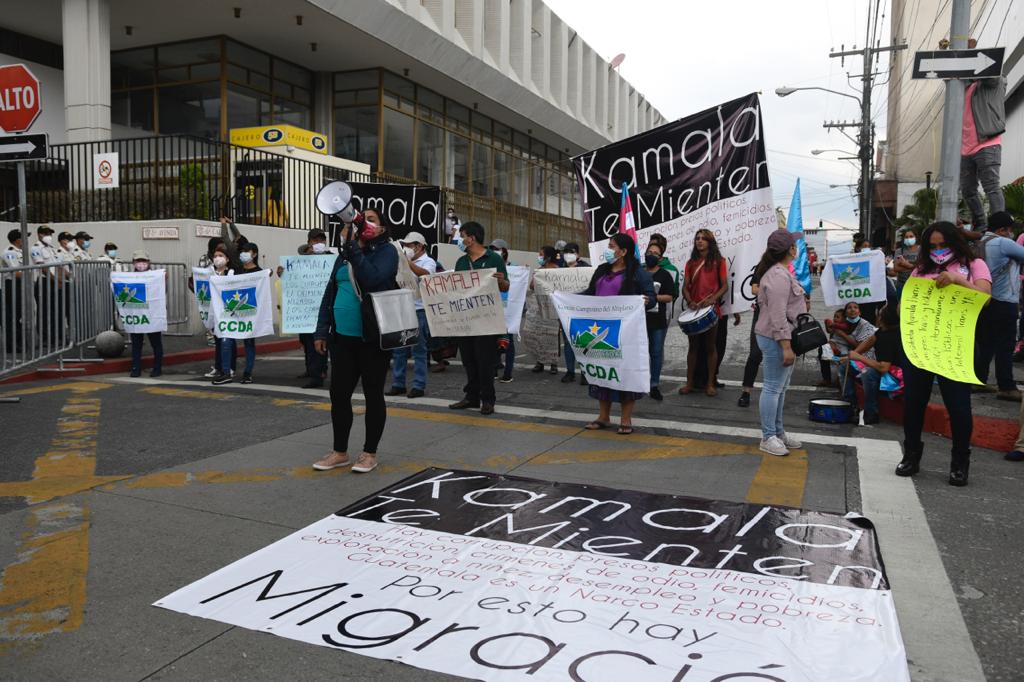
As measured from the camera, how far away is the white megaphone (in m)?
5.50

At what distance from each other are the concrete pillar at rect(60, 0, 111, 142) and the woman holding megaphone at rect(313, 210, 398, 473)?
1559cm

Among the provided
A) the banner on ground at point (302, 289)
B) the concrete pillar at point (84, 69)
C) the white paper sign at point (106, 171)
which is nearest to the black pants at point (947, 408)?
the banner on ground at point (302, 289)

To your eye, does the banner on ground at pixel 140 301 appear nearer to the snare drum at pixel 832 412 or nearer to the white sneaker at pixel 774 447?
the white sneaker at pixel 774 447

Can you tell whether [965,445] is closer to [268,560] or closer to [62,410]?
[268,560]

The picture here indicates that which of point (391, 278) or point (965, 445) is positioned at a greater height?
point (391, 278)

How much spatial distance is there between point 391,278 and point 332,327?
0.58 m

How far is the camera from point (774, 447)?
6.54 meters

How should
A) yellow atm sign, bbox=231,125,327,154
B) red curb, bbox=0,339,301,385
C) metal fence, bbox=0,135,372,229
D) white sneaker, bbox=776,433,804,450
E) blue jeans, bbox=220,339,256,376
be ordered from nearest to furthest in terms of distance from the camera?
white sneaker, bbox=776,433,804,450, blue jeans, bbox=220,339,256,376, red curb, bbox=0,339,301,385, metal fence, bbox=0,135,372,229, yellow atm sign, bbox=231,125,327,154

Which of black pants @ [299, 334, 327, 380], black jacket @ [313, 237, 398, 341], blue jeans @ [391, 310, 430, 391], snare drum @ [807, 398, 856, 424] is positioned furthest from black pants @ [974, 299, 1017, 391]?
black pants @ [299, 334, 327, 380]

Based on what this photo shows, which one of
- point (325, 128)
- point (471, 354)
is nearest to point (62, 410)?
point (471, 354)

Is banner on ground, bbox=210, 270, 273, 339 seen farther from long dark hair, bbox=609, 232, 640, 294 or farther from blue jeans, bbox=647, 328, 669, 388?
long dark hair, bbox=609, 232, 640, 294

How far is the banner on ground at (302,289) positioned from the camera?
10906 mm

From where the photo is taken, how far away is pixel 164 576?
3971mm

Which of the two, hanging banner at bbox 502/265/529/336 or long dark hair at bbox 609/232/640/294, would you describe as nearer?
long dark hair at bbox 609/232/640/294
